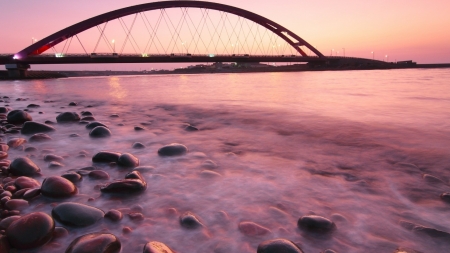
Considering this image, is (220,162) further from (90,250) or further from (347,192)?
(90,250)

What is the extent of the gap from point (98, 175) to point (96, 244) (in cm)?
112

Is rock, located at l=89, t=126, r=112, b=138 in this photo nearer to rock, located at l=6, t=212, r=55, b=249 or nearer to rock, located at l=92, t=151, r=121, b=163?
rock, located at l=92, t=151, r=121, b=163

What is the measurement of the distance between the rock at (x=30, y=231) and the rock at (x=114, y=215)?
0.94 feet

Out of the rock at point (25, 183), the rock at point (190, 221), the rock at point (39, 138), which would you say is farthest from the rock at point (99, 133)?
the rock at point (190, 221)

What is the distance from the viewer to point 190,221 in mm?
1505

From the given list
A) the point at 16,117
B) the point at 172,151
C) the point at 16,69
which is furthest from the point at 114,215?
the point at 16,69

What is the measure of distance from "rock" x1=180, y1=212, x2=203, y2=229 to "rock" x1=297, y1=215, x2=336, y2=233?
60cm

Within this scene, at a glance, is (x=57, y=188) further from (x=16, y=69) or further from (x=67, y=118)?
(x=16, y=69)

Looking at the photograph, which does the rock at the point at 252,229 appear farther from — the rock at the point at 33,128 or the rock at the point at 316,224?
Result: the rock at the point at 33,128

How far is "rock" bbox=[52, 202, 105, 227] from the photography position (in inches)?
56.6

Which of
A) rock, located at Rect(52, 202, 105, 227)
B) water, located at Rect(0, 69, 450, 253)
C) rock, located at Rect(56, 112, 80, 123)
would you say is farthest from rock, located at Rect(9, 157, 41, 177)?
rock, located at Rect(56, 112, 80, 123)

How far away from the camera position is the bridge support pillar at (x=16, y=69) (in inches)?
1507

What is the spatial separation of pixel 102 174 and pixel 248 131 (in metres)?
2.67

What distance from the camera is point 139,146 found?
3264 mm
